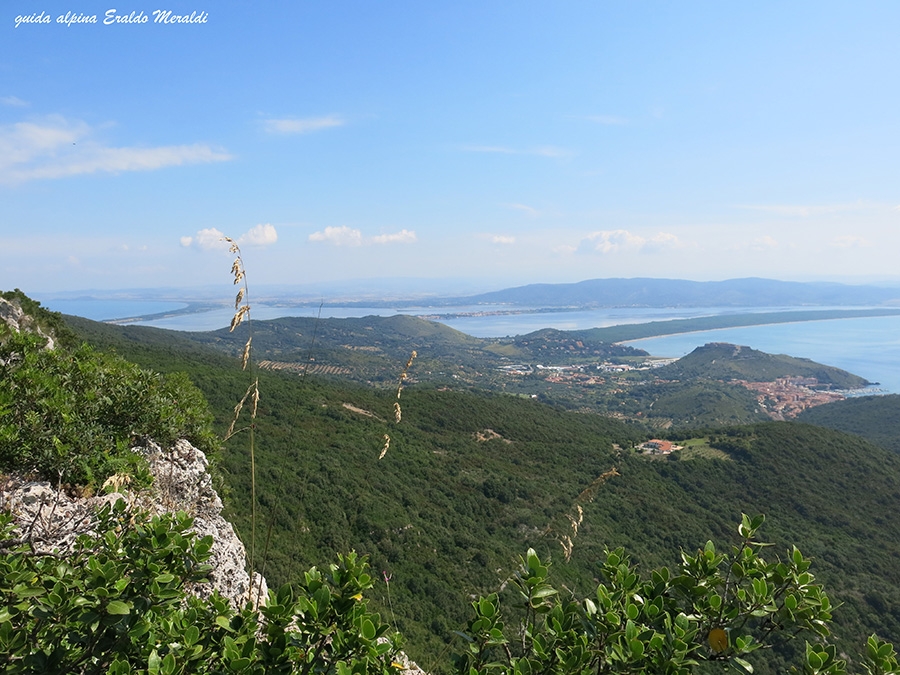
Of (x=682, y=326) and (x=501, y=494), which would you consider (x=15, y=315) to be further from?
(x=682, y=326)

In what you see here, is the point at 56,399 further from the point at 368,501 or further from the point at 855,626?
the point at 855,626

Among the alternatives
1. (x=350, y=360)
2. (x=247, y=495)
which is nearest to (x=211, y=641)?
(x=247, y=495)

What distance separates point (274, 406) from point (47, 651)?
25068 millimetres

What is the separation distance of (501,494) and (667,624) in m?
23.4

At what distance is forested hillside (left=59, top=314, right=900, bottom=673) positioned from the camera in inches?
548

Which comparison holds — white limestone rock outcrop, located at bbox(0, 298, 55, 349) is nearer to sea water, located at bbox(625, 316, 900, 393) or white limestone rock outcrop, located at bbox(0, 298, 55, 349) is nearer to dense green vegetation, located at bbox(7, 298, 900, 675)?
dense green vegetation, located at bbox(7, 298, 900, 675)

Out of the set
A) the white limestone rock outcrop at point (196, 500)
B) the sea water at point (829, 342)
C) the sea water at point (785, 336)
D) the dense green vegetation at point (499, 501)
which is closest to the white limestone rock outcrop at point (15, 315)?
the dense green vegetation at point (499, 501)

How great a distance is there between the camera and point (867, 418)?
55.3 m

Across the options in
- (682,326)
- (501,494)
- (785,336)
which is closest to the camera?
(501,494)

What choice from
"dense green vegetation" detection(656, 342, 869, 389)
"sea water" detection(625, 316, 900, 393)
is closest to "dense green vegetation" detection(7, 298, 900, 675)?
"dense green vegetation" detection(656, 342, 869, 389)

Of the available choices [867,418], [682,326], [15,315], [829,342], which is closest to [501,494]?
[15,315]

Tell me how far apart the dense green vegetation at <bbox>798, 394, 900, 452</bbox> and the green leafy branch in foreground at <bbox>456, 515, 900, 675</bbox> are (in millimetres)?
60441

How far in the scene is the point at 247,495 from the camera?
12.1m

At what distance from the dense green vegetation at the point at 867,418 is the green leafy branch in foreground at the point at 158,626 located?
61.7 meters
